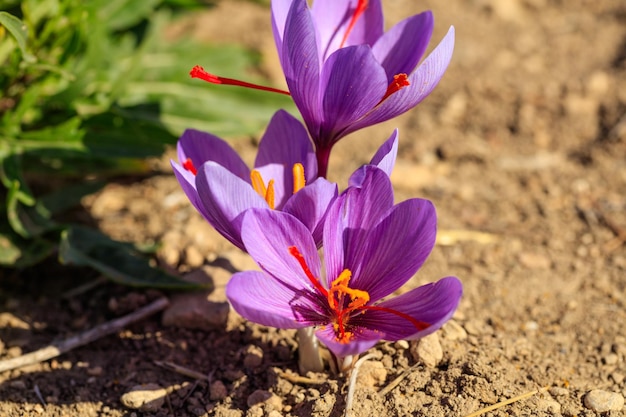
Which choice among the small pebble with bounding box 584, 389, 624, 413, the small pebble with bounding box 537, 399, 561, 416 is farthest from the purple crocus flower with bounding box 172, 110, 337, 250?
the small pebble with bounding box 584, 389, 624, 413

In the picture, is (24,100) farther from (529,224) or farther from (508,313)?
(529,224)

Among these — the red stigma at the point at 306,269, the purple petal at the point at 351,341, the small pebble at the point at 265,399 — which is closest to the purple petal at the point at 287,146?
the red stigma at the point at 306,269

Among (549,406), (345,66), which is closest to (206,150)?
(345,66)

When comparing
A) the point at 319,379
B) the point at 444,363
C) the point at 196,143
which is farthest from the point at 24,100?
the point at 444,363

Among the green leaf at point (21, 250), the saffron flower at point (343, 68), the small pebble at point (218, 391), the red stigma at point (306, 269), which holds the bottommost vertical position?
the green leaf at point (21, 250)

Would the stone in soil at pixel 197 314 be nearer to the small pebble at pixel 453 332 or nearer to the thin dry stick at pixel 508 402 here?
the small pebble at pixel 453 332

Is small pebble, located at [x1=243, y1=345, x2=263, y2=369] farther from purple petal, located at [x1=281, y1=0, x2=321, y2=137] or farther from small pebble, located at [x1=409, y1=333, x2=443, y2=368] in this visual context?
purple petal, located at [x1=281, y1=0, x2=321, y2=137]

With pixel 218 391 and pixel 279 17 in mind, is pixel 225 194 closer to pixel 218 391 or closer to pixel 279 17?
pixel 279 17
